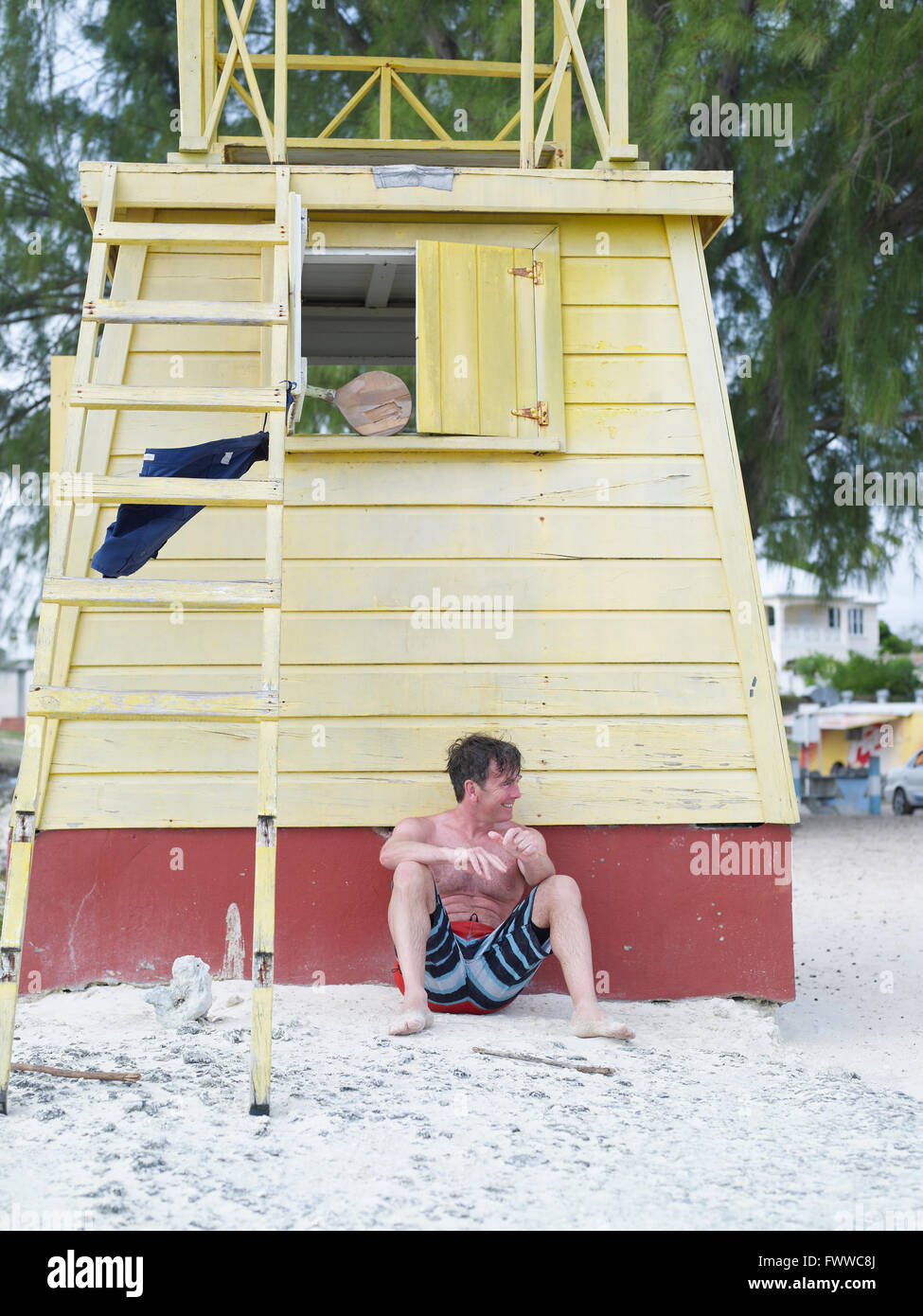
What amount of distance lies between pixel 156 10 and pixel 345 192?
323 inches

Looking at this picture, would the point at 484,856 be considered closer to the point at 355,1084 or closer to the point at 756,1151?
the point at 355,1084

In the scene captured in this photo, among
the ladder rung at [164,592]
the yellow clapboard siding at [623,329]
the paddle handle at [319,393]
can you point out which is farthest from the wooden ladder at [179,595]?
the yellow clapboard siding at [623,329]

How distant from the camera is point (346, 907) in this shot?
486cm

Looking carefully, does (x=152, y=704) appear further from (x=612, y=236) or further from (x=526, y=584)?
(x=612, y=236)

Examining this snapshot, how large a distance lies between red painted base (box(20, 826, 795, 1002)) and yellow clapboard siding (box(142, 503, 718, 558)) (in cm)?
115

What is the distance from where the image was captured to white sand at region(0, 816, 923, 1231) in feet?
8.88

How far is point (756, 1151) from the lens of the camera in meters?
3.16

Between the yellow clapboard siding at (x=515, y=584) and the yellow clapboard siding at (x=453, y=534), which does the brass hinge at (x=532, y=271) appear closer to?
the yellow clapboard siding at (x=453, y=534)

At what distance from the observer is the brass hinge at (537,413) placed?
16.6 feet

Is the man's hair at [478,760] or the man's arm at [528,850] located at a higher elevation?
the man's hair at [478,760]

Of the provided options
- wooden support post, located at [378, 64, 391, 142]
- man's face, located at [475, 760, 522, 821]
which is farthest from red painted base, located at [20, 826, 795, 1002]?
wooden support post, located at [378, 64, 391, 142]

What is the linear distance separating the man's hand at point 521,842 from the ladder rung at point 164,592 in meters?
1.30

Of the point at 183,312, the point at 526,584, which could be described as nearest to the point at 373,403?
the point at 526,584
